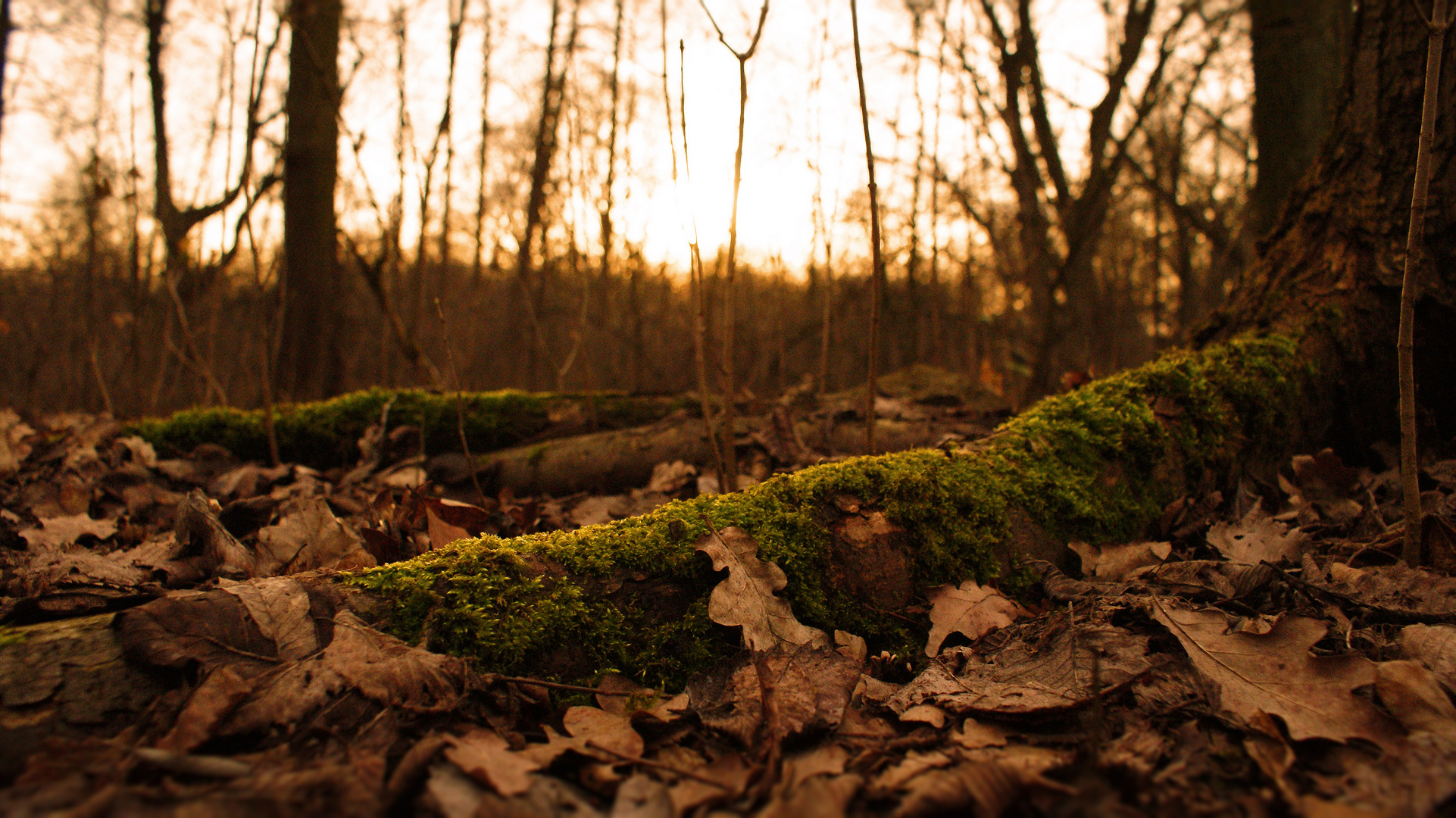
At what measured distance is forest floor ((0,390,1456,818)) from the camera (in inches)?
33.1

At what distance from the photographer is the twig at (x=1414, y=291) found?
54.9 inches

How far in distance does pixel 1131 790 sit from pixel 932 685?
43 cm

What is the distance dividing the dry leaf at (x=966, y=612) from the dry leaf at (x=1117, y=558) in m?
0.35

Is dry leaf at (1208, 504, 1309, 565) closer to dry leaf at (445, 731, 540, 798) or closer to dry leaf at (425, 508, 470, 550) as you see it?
dry leaf at (445, 731, 540, 798)

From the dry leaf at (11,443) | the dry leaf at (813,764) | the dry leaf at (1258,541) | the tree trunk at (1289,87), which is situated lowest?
the dry leaf at (813,764)

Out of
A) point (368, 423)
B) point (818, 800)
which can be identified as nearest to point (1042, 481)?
point (818, 800)

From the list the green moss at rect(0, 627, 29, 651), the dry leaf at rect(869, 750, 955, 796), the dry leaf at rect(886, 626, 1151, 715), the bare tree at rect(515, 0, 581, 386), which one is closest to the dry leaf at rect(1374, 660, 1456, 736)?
the dry leaf at rect(886, 626, 1151, 715)

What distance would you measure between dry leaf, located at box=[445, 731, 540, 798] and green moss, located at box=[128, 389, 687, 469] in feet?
8.82

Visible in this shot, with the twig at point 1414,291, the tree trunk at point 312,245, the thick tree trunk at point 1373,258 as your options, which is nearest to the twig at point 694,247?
the twig at point 1414,291

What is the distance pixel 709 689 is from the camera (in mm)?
1263

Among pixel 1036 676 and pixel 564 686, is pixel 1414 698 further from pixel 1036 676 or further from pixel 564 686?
pixel 564 686

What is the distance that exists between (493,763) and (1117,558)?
1616 mm

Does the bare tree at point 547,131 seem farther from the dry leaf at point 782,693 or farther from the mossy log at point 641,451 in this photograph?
the dry leaf at point 782,693

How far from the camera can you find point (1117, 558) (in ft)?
5.88
